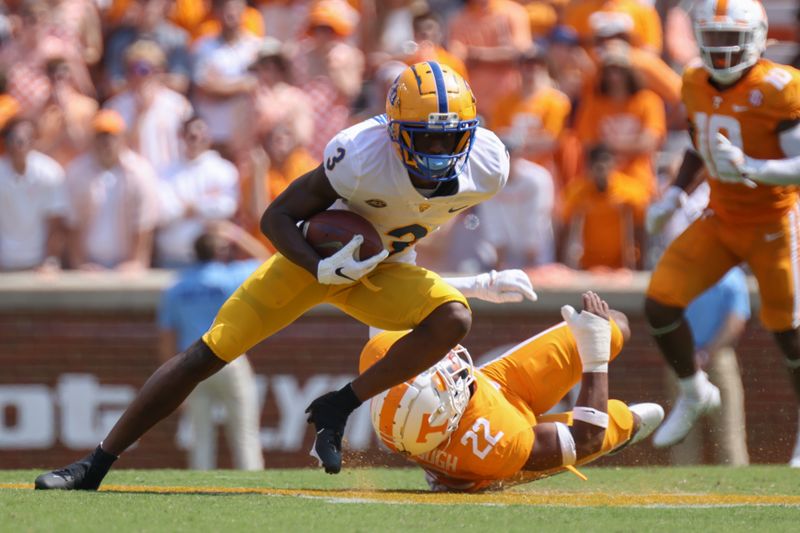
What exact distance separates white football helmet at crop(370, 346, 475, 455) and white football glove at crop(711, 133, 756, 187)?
1.66 m

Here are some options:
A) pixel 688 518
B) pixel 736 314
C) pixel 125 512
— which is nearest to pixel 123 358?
pixel 736 314

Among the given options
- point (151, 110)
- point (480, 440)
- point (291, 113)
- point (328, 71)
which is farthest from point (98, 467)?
point (328, 71)

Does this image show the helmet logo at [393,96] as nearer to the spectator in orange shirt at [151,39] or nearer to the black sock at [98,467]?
the black sock at [98,467]

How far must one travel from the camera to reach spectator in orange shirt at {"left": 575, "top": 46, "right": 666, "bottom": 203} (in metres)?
9.69

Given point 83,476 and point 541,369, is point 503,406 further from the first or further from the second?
point 83,476

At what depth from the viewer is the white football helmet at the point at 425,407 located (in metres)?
5.50

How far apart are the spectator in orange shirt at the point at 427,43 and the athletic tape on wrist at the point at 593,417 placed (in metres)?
4.81

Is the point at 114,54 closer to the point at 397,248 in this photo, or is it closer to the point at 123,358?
the point at 123,358

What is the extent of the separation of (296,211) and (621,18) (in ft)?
18.1

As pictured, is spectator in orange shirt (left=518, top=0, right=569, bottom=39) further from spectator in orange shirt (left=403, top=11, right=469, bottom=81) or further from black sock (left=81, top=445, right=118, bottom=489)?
black sock (left=81, top=445, right=118, bottom=489)

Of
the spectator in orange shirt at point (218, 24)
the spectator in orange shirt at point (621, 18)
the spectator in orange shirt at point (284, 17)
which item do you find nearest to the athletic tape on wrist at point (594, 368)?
the spectator in orange shirt at point (621, 18)

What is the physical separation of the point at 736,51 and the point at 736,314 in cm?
264

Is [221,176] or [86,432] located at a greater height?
[221,176]

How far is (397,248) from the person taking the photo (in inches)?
230
